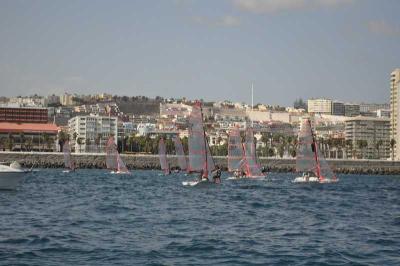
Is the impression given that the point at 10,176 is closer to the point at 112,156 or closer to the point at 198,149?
the point at 198,149

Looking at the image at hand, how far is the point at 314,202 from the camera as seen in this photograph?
155 ft

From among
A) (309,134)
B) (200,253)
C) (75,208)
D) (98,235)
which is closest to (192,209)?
(75,208)

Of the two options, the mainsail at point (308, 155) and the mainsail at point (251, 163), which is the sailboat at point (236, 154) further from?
the mainsail at point (308, 155)

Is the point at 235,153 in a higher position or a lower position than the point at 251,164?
higher

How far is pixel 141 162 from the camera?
551 ft

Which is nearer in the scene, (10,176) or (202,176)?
(10,176)

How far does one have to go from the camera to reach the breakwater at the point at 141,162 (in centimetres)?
16300

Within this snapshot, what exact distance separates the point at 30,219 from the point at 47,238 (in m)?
6.03

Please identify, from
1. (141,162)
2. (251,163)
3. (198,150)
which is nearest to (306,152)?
(251,163)

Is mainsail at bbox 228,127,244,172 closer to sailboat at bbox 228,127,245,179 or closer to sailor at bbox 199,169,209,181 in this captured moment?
sailboat at bbox 228,127,245,179

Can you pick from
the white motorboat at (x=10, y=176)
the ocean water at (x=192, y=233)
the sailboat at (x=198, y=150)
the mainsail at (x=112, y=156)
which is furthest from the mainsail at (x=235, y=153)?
the ocean water at (x=192, y=233)

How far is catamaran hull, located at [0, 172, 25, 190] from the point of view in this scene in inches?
1900

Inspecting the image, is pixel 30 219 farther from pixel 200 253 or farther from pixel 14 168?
pixel 14 168

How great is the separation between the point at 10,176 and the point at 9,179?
21cm
